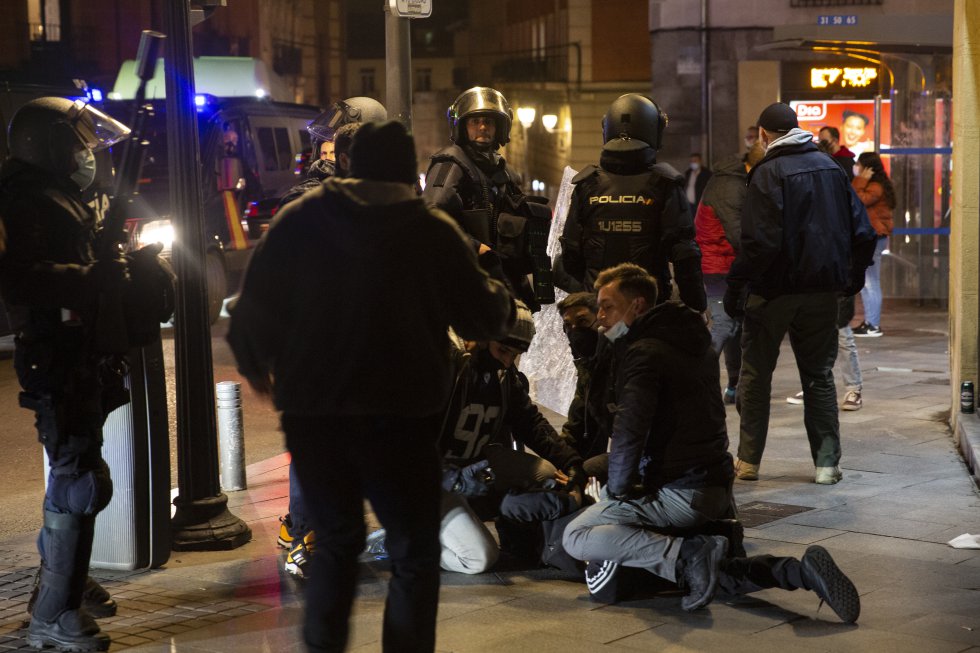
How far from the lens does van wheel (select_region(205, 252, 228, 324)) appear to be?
612 inches

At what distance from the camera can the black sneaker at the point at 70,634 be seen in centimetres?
498

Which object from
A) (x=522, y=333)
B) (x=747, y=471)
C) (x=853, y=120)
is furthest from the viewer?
(x=853, y=120)

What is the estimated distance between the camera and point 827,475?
25.1 ft

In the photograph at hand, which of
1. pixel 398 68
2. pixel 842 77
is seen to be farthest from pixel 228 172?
pixel 842 77

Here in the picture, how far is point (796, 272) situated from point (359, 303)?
4.06m

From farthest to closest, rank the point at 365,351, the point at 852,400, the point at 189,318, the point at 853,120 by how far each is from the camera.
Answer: the point at 853,120 → the point at 852,400 → the point at 189,318 → the point at 365,351

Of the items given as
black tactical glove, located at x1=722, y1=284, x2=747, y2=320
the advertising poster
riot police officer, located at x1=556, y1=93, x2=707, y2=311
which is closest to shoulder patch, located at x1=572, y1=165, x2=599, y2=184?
riot police officer, located at x1=556, y1=93, x2=707, y2=311

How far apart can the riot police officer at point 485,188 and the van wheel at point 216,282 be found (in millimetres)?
8821

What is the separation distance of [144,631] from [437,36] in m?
73.8

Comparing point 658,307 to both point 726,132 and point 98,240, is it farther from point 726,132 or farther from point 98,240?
point 726,132

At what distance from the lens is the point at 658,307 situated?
5578 millimetres

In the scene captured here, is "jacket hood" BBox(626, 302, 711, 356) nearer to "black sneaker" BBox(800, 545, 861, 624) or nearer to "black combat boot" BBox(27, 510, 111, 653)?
"black sneaker" BBox(800, 545, 861, 624)

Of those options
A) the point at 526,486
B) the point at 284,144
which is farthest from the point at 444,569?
the point at 284,144

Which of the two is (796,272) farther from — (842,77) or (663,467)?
(842,77)
